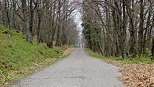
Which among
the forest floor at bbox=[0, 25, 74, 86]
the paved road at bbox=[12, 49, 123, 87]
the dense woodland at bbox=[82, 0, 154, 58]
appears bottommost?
the paved road at bbox=[12, 49, 123, 87]

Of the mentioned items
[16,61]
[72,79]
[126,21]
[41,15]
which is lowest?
[72,79]

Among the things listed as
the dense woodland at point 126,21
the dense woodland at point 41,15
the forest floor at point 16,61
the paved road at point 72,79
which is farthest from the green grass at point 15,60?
the dense woodland at point 126,21

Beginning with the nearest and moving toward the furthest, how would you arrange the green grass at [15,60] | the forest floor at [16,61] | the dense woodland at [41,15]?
the forest floor at [16,61] < the green grass at [15,60] < the dense woodland at [41,15]

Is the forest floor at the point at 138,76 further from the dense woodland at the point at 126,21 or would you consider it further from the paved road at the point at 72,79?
the dense woodland at the point at 126,21

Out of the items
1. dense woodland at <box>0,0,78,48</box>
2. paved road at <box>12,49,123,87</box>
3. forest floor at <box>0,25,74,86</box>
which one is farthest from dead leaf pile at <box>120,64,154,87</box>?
dense woodland at <box>0,0,78,48</box>

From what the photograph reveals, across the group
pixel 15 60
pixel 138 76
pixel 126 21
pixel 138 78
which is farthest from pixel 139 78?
pixel 126 21

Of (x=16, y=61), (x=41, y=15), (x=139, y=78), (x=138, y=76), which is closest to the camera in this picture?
(x=139, y=78)

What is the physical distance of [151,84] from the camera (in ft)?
20.1

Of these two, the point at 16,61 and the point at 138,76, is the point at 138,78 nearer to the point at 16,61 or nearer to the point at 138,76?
the point at 138,76

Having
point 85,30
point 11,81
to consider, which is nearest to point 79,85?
point 11,81

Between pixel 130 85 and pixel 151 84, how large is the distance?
828 millimetres

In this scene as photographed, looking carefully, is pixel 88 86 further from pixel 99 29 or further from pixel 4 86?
pixel 99 29

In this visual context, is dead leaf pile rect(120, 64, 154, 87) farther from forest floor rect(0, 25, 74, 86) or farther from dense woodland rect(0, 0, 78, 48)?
dense woodland rect(0, 0, 78, 48)

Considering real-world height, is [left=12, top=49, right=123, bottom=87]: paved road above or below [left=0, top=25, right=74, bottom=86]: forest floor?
below
